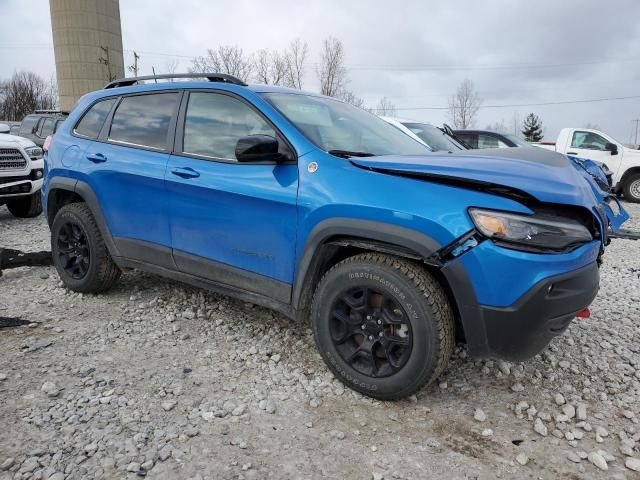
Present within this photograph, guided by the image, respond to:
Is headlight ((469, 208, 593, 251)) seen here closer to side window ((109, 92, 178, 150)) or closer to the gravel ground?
the gravel ground

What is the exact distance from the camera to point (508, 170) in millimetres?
2426

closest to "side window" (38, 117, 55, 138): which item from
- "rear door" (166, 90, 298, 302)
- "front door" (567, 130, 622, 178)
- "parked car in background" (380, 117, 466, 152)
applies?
"parked car in background" (380, 117, 466, 152)

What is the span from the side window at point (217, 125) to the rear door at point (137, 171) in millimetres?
184

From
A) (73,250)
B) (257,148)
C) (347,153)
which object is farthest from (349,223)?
(73,250)

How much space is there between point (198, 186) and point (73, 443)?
164 cm

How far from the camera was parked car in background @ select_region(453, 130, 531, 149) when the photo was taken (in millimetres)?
10219

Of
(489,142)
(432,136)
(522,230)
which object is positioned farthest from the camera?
(489,142)

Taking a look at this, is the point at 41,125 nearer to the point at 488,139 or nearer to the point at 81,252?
the point at 81,252

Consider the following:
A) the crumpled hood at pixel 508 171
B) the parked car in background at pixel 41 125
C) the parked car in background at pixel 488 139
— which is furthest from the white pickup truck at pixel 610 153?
the parked car in background at pixel 41 125

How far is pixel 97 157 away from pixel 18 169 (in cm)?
468

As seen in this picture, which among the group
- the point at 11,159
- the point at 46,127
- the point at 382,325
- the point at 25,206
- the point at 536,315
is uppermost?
→ the point at 46,127

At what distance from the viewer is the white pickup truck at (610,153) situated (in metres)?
12.4

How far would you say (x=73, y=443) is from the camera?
234 cm

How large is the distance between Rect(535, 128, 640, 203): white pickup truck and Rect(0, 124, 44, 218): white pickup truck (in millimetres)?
11609
